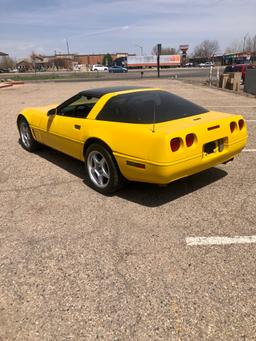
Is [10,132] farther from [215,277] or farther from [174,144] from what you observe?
[215,277]

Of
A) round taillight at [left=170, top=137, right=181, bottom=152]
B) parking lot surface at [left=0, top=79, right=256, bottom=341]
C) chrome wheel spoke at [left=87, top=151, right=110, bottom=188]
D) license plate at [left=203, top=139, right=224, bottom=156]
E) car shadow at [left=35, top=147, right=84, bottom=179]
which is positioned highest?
round taillight at [left=170, top=137, right=181, bottom=152]

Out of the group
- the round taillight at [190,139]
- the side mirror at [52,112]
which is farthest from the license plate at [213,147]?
the side mirror at [52,112]

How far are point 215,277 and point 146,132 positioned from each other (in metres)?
1.65

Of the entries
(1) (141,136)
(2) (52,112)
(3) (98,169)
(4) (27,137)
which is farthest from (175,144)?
(4) (27,137)

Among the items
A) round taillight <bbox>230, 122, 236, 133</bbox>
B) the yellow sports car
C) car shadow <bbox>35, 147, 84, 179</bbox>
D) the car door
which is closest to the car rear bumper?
the yellow sports car

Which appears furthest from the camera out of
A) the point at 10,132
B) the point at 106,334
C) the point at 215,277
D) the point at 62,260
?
the point at 10,132

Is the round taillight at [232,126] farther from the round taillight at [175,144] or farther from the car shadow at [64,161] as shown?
the car shadow at [64,161]

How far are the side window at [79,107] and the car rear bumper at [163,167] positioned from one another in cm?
103

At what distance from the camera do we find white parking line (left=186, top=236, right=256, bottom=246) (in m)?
3.06

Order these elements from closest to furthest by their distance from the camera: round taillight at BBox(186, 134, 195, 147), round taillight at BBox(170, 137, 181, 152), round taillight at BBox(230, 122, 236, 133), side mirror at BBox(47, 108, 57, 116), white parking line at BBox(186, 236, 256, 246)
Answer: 1. white parking line at BBox(186, 236, 256, 246)
2. round taillight at BBox(170, 137, 181, 152)
3. round taillight at BBox(186, 134, 195, 147)
4. round taillight at BBox(230, 122, 236, 133)
5. side mirror at BBox(47, 108, 57, 116)

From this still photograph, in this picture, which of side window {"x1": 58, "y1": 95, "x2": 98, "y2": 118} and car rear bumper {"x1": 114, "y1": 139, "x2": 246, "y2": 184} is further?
side window {"x1": 58, "y1": 95, "x2": 98, "y2": 118}

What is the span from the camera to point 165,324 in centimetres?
218

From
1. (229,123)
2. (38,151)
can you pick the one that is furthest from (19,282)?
(38,151)

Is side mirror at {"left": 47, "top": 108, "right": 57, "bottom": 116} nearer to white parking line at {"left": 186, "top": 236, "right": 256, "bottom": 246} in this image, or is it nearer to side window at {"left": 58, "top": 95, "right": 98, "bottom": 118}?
side window at {"left": 58, "top": 95, "right": 98, "bottom": 118}
